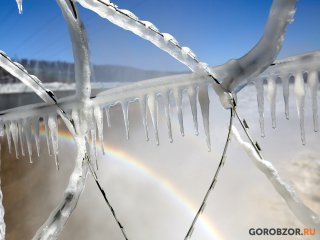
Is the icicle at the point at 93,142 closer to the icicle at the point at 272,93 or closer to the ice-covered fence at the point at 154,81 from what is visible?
the ice-covered fence at the point at 154,81

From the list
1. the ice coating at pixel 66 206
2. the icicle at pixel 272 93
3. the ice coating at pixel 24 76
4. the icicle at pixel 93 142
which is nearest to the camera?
the icicle at pixel 272 93

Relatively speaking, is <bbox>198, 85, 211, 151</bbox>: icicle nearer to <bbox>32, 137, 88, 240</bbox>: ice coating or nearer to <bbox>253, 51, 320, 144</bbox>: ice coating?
<bbox>253, 51, 320, 144</bbox>: ice coating

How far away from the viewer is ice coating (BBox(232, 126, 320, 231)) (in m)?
0.83

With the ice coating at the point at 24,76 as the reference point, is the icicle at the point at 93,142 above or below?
below

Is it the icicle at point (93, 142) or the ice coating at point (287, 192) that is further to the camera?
the icicle at point (93, 142)

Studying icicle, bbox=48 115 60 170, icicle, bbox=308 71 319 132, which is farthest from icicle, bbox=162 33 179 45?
icicle, bbox=48 115 60 170

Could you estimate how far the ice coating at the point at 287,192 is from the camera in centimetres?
83

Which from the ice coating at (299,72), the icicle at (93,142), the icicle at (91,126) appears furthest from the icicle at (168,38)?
the icicle at (93,142)

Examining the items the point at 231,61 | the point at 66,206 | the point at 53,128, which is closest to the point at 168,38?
the point at 231,61

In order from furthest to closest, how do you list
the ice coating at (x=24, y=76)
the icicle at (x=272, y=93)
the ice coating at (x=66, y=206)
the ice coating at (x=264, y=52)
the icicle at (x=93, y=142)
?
the icicle at (x=93, y=142) → the ice coating at (x=24, y=76) → the ice coating at (x=66, y=206) → the icicle at (x=272, y=93) → the ice coating at (x=264, y=52)

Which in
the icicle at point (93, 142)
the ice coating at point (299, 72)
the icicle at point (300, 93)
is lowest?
the icicle at point (93, 142)

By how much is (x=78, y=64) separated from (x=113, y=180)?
51.8 feet

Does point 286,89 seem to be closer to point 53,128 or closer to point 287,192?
point 287,192

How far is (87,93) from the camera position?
1.28 m
